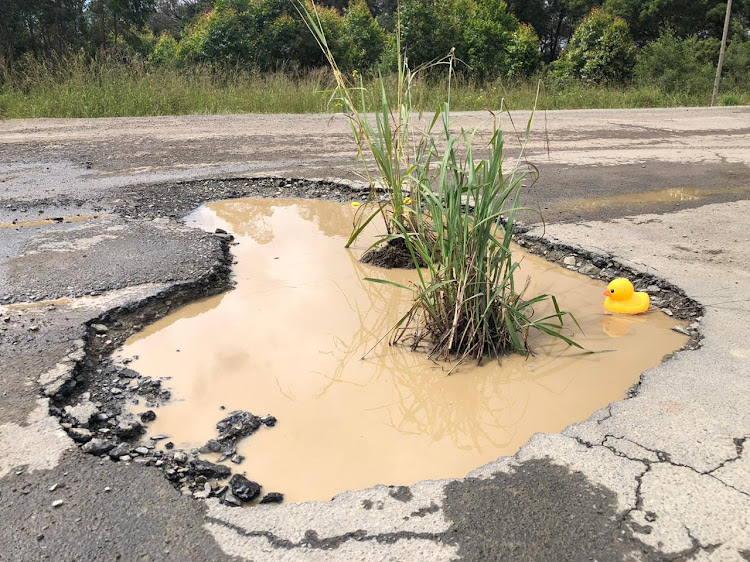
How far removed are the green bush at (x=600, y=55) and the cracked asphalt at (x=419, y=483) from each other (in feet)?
47.8

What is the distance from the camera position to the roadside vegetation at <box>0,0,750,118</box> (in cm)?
1129

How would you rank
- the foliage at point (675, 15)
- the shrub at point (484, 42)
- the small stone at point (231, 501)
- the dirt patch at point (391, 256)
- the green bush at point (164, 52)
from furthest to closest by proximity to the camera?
the foliage at point (675, 15), the shrub at point (484, 42), the green bush at point (164, 52), the dirt patch at point (391, 256), the small stone at point (231, 501)

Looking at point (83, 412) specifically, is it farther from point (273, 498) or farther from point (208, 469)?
point (273, 498)

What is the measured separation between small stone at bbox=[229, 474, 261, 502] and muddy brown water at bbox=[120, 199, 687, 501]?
75 mm

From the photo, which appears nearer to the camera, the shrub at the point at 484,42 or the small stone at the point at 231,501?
the small stone at the point at 231,501

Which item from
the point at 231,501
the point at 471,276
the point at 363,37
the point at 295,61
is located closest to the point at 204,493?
the point at 231,501

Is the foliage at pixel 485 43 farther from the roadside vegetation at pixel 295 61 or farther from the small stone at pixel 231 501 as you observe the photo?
the small stone at pixel 231 501

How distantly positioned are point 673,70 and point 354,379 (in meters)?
18.1

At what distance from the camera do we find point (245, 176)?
6.21 metres

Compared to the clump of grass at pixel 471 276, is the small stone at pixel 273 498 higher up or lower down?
lower down

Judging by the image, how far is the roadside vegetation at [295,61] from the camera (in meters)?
11.3

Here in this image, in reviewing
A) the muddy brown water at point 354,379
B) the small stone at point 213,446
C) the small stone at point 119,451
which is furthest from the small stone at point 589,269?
the small stone at point 119,451

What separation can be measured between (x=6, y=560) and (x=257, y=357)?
1.47 m

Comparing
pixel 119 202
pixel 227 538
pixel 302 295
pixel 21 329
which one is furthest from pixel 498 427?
pixel 119 202
